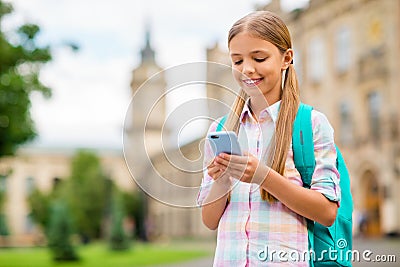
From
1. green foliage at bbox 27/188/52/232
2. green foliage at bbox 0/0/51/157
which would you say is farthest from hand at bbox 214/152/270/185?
green foliage at bbox 27/188/52/232

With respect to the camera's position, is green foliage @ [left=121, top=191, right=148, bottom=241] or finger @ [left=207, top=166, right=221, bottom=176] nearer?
finger @ [left=207, top=166, right=221, bottom=176]

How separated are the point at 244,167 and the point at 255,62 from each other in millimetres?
363

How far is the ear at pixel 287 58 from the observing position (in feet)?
6.75

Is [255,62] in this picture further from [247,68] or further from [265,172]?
[265,172]

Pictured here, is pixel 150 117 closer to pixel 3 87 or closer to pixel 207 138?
pixel 207 138

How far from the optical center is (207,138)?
185cm

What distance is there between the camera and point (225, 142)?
1810 mm

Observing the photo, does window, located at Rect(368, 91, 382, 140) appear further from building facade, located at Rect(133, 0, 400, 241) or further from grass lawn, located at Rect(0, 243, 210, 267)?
grass lawn, located at Rect(0, 243, 210, 267)

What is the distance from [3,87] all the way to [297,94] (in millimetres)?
14562

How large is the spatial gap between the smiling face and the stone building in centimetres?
2402

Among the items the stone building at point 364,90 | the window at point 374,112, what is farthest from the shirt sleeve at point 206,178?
the window at point 374,112

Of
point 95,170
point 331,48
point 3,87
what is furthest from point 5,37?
point 95,170

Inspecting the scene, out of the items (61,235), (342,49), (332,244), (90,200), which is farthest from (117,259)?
(90,200)

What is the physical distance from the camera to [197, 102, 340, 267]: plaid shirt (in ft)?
6.30
